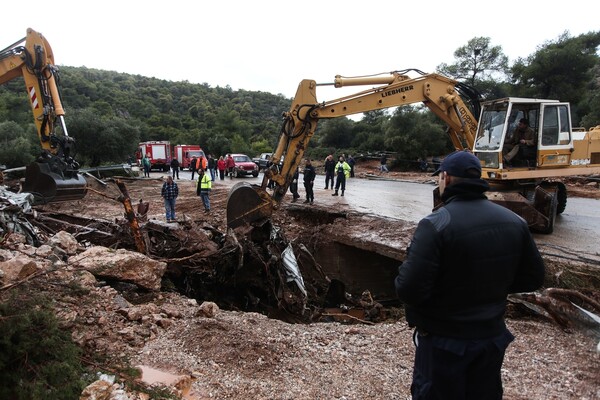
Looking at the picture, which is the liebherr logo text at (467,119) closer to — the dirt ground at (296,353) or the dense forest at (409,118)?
the dirt ground at (296,353)

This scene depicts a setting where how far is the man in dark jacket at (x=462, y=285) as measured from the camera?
6.56 feet

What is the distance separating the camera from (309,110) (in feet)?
27.8

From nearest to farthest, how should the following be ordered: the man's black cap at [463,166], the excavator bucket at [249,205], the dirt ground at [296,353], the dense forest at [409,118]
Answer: the man's black cap at [463,166] < the dirt ground at [296,353] < the excavator bucket at [249,205] < the dense forest at [409,118]

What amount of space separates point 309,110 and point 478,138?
3.85 m

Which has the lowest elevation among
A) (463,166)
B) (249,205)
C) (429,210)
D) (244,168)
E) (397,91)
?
(429,210)

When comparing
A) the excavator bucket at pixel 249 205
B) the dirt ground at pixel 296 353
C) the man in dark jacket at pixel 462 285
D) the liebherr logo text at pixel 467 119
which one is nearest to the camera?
the man in dark jacket at pixel 462 285

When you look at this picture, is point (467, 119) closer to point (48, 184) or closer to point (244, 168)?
point (48, 184)

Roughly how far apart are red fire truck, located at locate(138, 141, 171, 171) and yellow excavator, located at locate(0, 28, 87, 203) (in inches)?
1007

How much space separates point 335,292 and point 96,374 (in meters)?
5.76

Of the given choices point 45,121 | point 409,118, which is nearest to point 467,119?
point 45,121

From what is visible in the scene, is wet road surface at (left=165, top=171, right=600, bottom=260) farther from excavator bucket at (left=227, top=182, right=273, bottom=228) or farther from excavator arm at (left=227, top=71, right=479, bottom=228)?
excavator bucket at (left=227, top=182, right=273, bottom=228)

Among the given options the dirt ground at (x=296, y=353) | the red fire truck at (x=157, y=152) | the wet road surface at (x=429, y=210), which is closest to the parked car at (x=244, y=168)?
the red fire truck at (x=157, y=152)

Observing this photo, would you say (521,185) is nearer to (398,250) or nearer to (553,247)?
(553,247)

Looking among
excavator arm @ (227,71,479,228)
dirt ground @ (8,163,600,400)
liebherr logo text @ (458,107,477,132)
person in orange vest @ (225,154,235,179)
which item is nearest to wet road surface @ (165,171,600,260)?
liebherr logo text @ (458,107,477,132)
